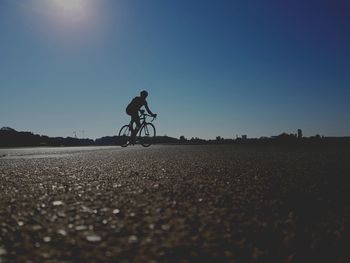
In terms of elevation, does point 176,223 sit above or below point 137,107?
below

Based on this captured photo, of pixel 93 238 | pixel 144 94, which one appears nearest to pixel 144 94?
pixel 144 94

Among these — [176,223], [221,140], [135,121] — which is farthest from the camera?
[221,140]

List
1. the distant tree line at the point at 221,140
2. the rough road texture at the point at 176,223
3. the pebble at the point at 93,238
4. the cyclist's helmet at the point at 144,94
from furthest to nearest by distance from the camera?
the distant tree line at the point at 221,140, the cyclist's helmet at the point at 144,94, the pebble at the point at 93,238, the rough road texture at the point at 176,223

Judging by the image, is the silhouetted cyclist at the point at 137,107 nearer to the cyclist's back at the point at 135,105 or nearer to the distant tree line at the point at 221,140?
the cyclist's back at the point at 135,105

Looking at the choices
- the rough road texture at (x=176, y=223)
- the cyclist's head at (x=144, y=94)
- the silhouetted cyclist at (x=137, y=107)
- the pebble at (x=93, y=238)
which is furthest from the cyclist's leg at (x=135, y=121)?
the pebble at (x=93, y=238)

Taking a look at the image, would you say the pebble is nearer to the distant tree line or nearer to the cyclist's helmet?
the cyclist's helmet

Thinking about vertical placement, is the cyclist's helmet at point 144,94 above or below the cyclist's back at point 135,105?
above

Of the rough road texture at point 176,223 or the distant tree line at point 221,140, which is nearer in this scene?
the rough road texture at point 176,223

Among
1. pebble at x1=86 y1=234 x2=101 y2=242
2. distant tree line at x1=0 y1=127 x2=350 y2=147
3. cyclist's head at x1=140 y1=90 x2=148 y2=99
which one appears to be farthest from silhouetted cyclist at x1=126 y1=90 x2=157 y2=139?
pebble at x1=86 y1=234 x2=101 y2=242

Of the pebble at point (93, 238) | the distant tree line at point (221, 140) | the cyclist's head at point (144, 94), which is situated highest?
the cyclist's head at point (144, 94)

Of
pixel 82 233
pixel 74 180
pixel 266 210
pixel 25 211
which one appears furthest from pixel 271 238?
pixel 74 180

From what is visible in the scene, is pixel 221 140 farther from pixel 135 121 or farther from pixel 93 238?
pixel 93 238

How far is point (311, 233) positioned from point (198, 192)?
1.07m

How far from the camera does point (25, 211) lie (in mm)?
1867
